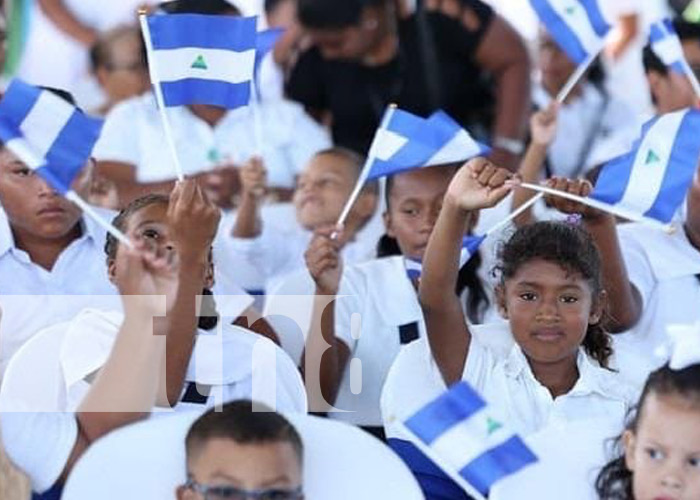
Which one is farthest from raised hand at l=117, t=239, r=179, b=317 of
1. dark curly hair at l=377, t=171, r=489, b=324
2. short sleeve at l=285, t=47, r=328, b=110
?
short sleeve at l=285, t=47, r=328, b=110

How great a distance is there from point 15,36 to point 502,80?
6.61 feet

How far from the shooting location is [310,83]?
25.7 feet

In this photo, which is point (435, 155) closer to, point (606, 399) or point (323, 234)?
point (323, 234)

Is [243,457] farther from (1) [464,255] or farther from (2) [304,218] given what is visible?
(2) [304,218]

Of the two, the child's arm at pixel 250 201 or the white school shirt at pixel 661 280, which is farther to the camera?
the child's arm at pixel 250 201

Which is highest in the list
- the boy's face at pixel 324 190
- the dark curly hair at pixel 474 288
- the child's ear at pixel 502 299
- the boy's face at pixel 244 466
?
the boy's face at pixel 244 466

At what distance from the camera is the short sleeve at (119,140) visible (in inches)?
280

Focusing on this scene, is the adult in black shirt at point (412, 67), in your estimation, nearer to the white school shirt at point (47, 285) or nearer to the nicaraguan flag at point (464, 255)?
the nicaraguan flag at point (464, 255)

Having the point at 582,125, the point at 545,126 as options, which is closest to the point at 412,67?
the point at 545,126

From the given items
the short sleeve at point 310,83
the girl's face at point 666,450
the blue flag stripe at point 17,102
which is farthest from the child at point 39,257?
the short sleeve at point 310,83

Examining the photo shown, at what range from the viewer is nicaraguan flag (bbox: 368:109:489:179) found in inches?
219

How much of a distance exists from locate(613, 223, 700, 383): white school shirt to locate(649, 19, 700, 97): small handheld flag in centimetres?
76

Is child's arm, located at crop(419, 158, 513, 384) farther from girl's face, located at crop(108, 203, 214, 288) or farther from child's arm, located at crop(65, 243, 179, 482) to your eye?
child's arm, located at crop(65, 243, 179, 482)

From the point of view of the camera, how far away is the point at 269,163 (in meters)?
7.56
